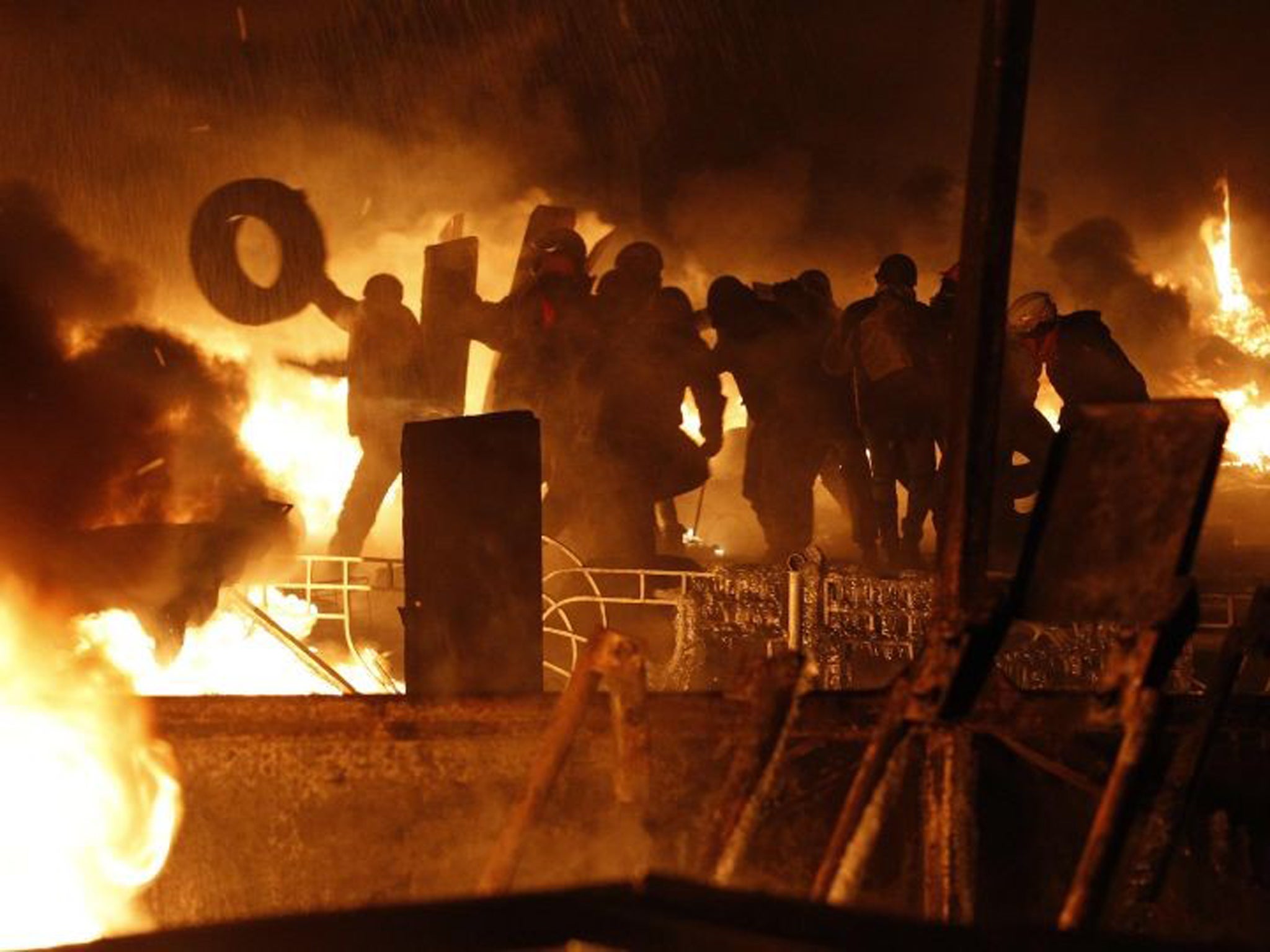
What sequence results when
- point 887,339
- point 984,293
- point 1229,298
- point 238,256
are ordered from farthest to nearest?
point 1229,298 → point 238,256 → point 887,339 → point 984,293

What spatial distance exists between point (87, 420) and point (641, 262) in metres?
4.20

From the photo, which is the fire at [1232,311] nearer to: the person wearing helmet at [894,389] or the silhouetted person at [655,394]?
the person wearing helmet at [894,389]

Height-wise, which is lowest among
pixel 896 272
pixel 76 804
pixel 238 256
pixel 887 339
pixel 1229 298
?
pixel 76 804

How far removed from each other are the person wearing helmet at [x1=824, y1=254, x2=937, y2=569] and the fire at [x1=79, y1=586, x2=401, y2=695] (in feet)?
11.8

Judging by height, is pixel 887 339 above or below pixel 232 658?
above

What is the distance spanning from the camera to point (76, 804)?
4.23 metres

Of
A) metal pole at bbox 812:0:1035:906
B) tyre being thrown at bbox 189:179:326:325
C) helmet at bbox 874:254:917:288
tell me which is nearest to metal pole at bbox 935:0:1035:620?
metal pole at bbox 812:0:1035:906

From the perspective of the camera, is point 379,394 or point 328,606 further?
point 379,394

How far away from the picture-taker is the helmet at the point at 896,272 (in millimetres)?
8828

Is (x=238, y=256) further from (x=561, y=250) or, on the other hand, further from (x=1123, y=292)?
(x=1123, y=292)

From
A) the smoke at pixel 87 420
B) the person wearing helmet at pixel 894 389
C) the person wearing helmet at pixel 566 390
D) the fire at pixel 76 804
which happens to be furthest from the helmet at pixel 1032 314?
the fire at pixel 76 804

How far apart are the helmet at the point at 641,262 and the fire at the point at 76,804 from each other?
18.7ft

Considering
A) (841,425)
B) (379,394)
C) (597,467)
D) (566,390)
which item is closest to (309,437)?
(379,394)

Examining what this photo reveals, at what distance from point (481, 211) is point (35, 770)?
9.70 m
